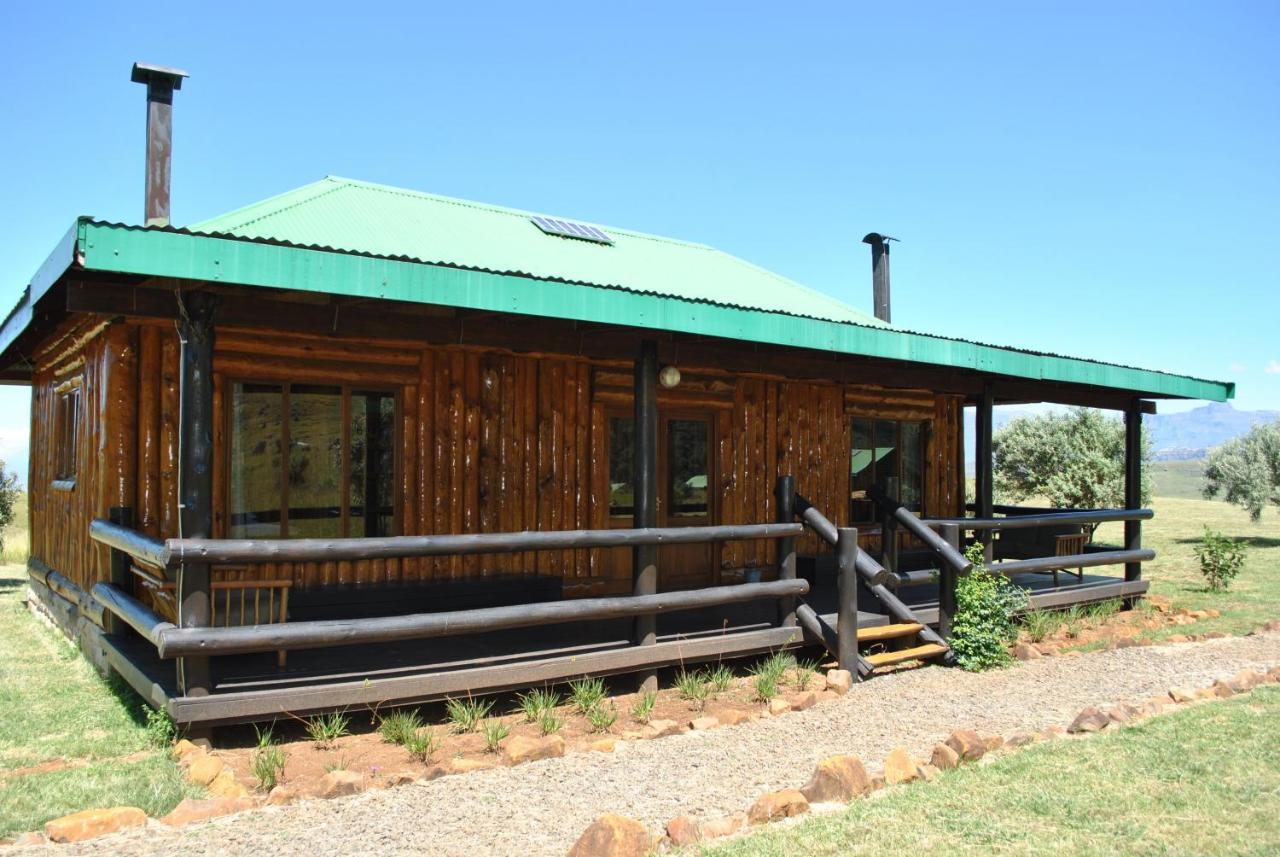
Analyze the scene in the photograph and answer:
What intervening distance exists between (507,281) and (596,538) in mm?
2013

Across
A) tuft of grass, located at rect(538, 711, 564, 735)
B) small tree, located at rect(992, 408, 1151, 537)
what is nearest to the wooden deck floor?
tuft of grass, located at rect(538, 711, 564, 735)

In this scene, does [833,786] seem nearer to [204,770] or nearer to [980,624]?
[204,770]

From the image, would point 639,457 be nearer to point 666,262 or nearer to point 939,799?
point 939,799

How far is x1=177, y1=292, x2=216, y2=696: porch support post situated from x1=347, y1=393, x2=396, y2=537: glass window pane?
255 cm

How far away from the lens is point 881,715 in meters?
6.83

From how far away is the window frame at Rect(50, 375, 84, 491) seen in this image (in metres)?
9.18

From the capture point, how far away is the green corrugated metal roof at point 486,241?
8.72 metres

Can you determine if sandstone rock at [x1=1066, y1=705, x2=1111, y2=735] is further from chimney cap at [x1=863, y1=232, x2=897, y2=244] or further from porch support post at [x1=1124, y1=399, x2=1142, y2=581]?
chimney cap at [x1=863, y1=232, x2=897, y2=244]

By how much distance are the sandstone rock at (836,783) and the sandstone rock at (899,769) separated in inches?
8.6

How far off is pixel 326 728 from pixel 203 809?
51.1 inches

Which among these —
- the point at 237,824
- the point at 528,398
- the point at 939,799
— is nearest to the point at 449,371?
the point at 528,398

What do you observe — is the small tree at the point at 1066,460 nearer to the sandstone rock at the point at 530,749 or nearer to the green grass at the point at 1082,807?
the green grass at the point at 1082,807

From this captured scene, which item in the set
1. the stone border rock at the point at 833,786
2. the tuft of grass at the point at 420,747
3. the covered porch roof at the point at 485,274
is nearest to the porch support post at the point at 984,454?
the covered porch roof at the point at 485,274

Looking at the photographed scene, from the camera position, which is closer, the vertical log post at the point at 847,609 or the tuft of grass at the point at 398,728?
the tuft of grass at the point at 398,728
